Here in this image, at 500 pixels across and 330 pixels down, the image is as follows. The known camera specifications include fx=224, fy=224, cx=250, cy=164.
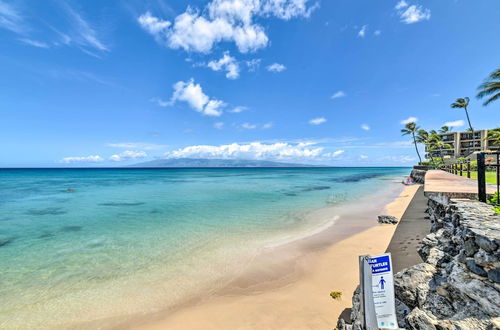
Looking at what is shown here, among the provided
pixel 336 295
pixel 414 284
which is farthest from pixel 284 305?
pixel 414 284

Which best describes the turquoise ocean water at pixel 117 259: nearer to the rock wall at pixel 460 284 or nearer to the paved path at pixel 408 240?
the paved path at pixel 408 240

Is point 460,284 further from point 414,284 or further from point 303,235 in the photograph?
point 303,235

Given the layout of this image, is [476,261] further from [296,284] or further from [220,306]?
[220,306]

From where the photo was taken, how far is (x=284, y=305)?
5.84 m

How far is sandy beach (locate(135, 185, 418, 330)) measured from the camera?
526cm

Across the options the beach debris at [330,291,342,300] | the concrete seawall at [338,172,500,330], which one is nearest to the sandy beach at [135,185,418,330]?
the beach debris at [330,291,342,300]

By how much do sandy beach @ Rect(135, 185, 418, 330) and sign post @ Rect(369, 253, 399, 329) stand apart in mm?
2578

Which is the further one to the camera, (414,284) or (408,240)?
(408,240)

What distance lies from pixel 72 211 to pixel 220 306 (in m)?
20.6

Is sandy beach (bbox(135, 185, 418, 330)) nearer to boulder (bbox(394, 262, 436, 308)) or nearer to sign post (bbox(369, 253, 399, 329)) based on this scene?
boulder (bbox(394, 262, 436, 308))

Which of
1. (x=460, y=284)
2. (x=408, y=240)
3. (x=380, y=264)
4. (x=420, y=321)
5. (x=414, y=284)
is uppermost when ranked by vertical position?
(x=380, y=264)

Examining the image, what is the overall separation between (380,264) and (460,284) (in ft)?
4.09

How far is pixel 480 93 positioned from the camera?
26.7 m

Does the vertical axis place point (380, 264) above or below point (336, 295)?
above
